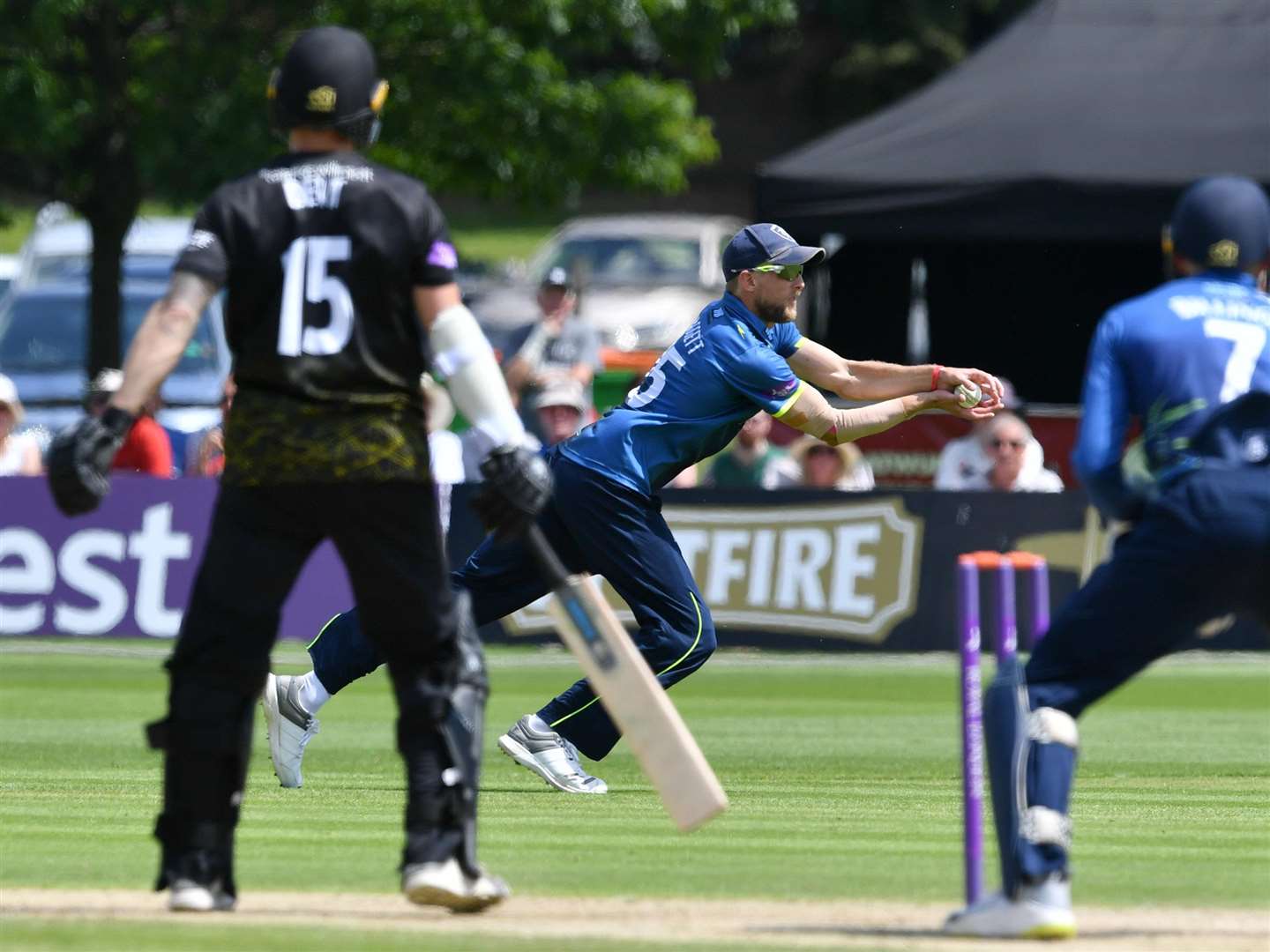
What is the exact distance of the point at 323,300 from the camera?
640 centimetres

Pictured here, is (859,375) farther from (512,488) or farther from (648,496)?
(512,488)

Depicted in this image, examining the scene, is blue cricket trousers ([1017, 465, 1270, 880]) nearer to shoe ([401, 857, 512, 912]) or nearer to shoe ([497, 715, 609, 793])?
shoe ([401, 857, 512, 912])

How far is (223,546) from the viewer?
6.51 metres

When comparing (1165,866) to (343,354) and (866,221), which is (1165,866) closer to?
(343,354)

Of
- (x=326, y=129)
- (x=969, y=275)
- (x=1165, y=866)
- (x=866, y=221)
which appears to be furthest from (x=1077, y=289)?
(x=326, y=129)

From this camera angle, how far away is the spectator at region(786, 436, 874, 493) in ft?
57.3

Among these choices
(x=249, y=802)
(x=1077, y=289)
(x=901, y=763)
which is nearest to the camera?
(x=249, y=802)

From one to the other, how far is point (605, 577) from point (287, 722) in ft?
4.39

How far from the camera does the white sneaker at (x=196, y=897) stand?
646 cm

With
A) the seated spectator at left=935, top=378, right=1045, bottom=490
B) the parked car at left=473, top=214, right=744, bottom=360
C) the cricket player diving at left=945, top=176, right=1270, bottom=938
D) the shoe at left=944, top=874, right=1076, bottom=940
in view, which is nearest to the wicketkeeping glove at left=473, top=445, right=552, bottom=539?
the cricket player diving at left=945, top=176, right=1270, bottom=938

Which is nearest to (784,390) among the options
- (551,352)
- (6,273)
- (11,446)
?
(11,446)

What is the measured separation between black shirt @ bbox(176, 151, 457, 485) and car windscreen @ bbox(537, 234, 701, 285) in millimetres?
22487

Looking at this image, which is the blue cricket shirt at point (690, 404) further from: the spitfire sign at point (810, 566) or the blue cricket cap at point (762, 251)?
the spitfire sign at point (810, 566)

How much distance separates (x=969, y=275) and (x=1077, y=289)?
1.00 metres
